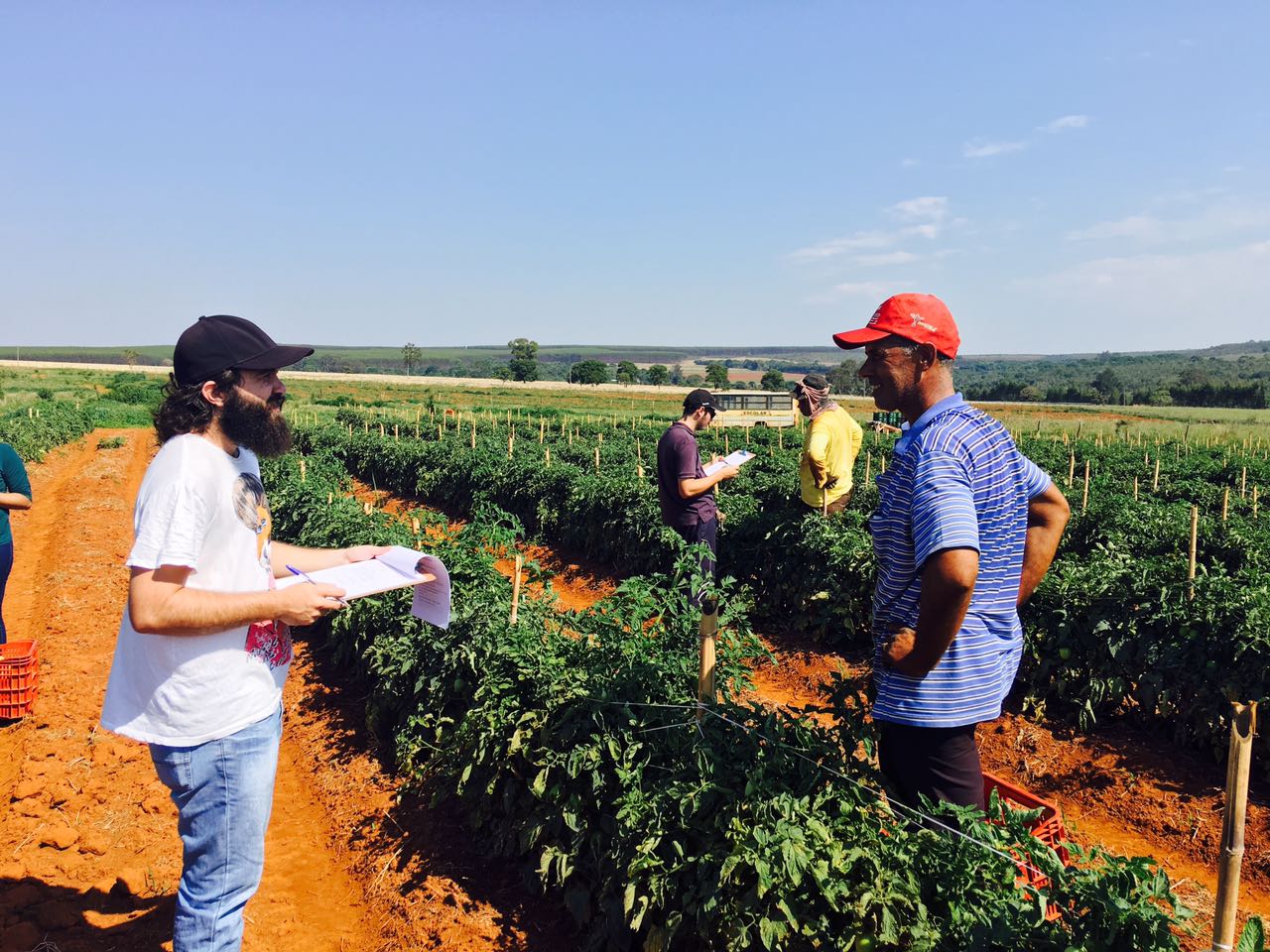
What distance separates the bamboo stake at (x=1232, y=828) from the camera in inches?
71.1

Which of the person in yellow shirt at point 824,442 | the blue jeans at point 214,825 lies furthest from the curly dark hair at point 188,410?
the person in yellow shirt at point 824,442

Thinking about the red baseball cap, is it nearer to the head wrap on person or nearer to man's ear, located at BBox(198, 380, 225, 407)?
man's ear, located at BBox(198, 380, 225, 407)

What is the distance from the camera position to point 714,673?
3285 mm

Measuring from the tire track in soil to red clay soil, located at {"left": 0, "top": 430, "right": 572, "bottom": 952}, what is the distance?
1.74 m

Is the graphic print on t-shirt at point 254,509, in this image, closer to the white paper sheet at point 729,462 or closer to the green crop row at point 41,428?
the white paper sheet at point 729,462

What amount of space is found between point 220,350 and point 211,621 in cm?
83

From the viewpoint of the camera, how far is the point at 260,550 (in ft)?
8.26

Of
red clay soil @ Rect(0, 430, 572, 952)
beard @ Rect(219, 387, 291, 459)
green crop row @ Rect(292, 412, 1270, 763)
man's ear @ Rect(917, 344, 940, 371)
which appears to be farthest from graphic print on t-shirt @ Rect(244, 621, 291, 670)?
green crop row @ Rect(292, 412, 1270, 763)

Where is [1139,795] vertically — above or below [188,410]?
below

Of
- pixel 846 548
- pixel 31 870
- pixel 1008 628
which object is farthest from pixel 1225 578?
pixel 31 870

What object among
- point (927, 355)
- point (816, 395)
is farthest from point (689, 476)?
point (927, 355)

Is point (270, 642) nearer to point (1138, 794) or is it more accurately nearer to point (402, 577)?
point (402, 577)

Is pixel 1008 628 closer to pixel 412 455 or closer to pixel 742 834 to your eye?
pixel 742 834

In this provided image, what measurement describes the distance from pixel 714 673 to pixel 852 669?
4.14m
